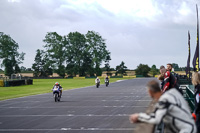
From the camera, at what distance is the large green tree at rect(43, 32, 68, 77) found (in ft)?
382

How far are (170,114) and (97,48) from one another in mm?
116053

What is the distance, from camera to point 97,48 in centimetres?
11956

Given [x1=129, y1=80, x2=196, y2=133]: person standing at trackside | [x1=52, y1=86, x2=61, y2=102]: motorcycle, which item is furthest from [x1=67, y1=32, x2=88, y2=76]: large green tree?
[x1=129, y1=80, x2=196, y2=133]: person standing at trackside

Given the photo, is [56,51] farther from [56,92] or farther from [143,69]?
[56,92]

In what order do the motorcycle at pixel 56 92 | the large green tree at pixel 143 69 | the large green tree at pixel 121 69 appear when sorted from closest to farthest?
the motorcycle at pixel 56 92
the large green tree at pixel 143 69
the large green tree at pixel 121 69

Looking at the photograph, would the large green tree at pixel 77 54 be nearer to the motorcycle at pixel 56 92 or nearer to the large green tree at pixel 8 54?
the large green tree at pixel 8 54

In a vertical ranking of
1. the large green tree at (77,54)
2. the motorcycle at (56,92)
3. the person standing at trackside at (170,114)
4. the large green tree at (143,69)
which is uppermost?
the large green tree at (77,54)

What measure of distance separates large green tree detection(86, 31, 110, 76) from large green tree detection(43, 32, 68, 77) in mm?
10697

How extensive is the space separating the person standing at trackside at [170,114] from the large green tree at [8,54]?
112 metres

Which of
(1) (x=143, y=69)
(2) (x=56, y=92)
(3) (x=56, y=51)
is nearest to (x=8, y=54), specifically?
(3) (x=56, y=51)

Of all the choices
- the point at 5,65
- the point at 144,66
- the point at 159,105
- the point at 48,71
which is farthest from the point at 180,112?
the point at 144,66

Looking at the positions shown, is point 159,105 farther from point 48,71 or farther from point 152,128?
point 48,71

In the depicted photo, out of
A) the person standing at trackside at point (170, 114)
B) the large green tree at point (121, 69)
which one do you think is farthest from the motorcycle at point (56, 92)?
the large green tree at point (121, 69)

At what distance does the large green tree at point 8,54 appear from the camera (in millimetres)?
111188
